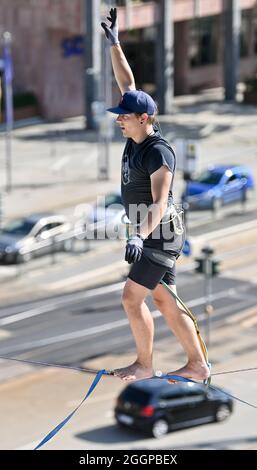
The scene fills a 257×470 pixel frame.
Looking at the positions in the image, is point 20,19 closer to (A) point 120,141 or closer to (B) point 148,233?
(A) point 120,141

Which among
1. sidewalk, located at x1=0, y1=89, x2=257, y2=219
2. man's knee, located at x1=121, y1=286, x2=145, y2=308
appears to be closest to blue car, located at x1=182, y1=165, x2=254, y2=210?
sidewalk, located at x1=0, y1=89, x2=257, y2=219

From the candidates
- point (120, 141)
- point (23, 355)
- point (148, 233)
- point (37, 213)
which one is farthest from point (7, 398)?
point (148, 233)

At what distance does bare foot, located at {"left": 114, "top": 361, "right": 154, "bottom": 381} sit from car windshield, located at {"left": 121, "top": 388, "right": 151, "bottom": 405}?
3314cm

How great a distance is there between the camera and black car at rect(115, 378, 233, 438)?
45281 mm

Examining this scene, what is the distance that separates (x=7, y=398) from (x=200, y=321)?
11276 mm

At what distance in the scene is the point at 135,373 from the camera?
12.0 m

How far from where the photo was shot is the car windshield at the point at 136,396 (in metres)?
45.0

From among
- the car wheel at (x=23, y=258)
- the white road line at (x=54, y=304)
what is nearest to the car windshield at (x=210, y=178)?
the white road line at (x=54, y=304)

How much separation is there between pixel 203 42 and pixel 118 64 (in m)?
82.6

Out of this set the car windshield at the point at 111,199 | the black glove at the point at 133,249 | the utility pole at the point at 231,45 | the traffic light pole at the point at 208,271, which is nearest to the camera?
the black glove at the point at 133,249

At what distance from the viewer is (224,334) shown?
5328 centimetres

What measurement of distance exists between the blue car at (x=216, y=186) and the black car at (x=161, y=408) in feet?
54.5

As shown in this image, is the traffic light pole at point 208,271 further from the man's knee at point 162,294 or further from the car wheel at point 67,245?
the man's knee at point 162,294

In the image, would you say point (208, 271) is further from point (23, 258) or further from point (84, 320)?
point (23, 258)
